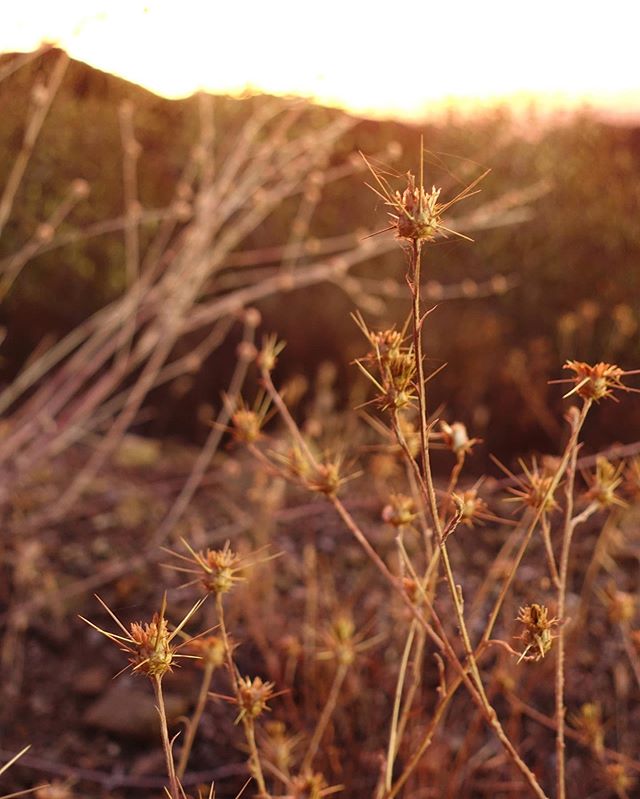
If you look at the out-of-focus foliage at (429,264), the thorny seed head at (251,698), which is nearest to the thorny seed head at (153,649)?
the thorny seed head at (251,698)

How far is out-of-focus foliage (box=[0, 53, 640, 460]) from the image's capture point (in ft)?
12.1

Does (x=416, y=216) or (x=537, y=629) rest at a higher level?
(x=416, y=216)

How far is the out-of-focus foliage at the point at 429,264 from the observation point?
3686 mm

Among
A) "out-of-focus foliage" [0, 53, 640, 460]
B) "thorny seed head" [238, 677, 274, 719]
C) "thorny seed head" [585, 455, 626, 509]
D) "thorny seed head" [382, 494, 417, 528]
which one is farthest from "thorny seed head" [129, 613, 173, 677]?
"out-of-focus foliage" [0, 53, 640, 460]

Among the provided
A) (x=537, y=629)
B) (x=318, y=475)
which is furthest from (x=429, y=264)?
(x=537, y=629)

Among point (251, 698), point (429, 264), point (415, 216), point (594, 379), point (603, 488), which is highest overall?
point (415, 216)

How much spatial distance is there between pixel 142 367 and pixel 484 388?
58.5 inches

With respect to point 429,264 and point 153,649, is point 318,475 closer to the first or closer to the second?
point 153,649

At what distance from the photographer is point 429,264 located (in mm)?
4172

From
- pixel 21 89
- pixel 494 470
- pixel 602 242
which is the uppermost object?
pixel 21 89

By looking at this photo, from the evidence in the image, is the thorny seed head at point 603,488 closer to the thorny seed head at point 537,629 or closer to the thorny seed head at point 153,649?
the thorny seed head at point 537,629

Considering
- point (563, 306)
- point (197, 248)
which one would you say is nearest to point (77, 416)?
point (197, 248)

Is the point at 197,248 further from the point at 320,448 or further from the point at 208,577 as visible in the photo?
the point at 208,577

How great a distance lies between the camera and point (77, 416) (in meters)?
2.46
